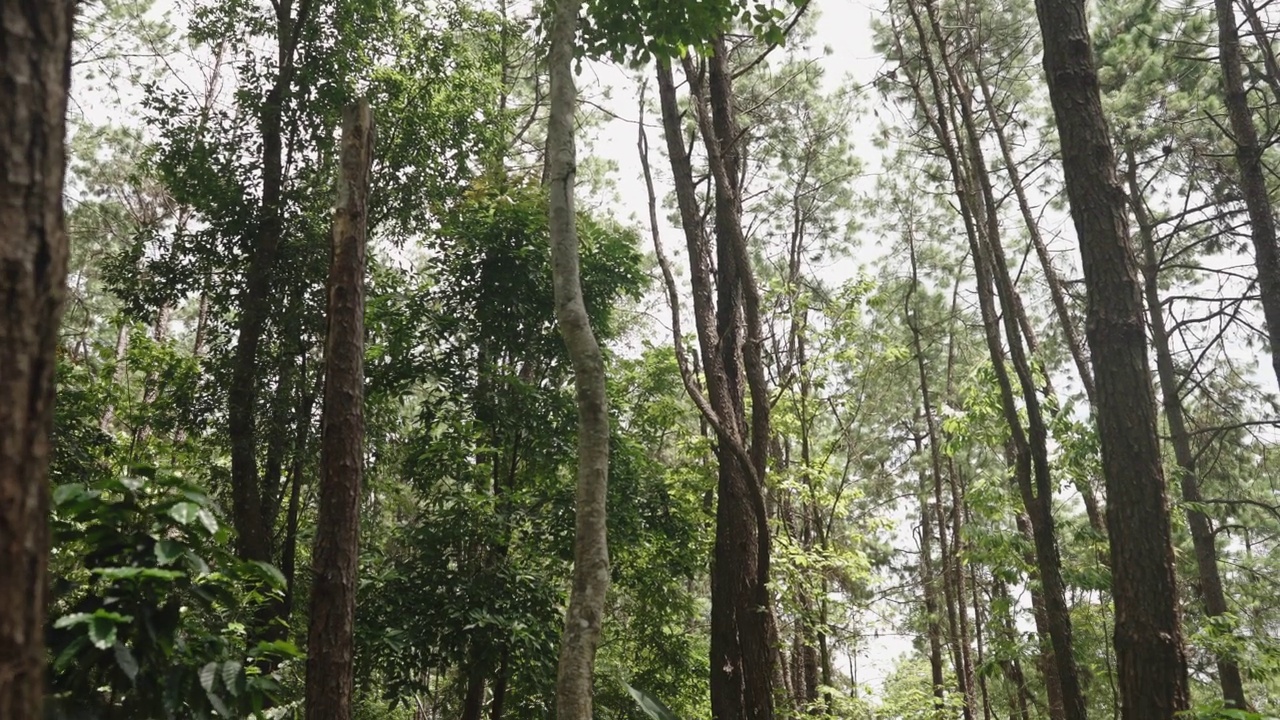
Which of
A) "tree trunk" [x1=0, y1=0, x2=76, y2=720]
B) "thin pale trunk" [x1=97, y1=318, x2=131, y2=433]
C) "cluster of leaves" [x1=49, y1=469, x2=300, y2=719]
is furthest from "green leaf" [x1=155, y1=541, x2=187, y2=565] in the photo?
"thin pale trunk" [x1=97, y1=318, x2=131, y2=433]

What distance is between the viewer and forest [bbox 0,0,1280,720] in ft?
7.33

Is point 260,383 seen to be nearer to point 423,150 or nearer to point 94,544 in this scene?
point 423,150

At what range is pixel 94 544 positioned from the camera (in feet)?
7.34

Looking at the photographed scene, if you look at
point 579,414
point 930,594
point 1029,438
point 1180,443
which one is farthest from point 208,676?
point 930,594

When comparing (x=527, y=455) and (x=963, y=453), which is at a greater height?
(x=963, y=453)

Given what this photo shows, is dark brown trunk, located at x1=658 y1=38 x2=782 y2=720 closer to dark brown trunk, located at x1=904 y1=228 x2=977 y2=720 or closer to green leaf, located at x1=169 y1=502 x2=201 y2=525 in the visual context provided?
green leaf, located at x1=169 y1=502 x2=201 y2=525

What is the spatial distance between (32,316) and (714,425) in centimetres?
438

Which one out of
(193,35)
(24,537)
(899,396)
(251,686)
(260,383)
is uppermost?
(193,35)

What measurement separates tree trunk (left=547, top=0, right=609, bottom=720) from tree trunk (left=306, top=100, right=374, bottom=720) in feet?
4.08

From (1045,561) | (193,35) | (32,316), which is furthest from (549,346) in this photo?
(32,316)

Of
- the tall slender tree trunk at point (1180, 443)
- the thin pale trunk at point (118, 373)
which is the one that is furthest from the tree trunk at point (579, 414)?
the tall slender tree trunk at point (1180, 443)

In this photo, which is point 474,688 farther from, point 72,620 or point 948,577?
point 948,577

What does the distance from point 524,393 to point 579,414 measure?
3969 mm

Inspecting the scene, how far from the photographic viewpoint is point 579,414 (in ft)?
11.8
